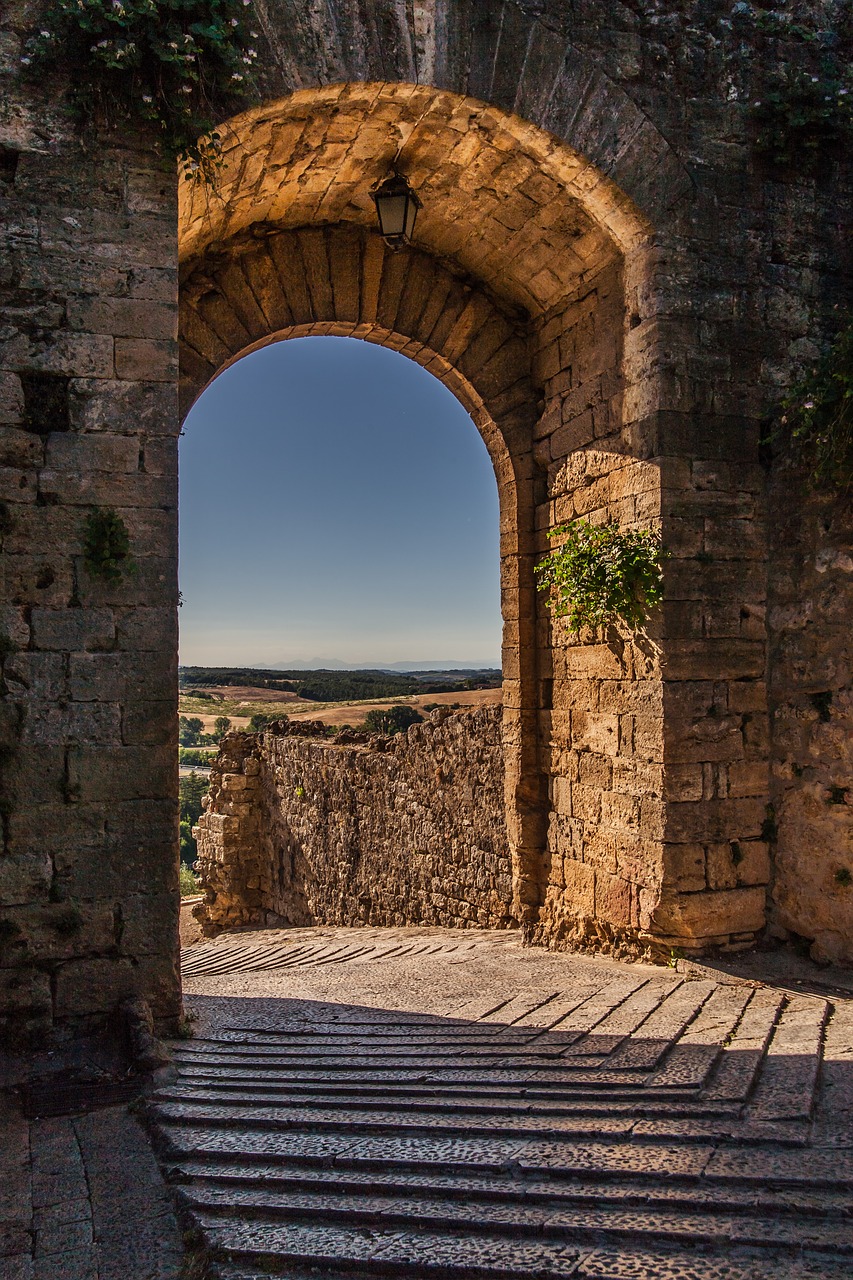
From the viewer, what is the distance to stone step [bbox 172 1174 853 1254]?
220 cm

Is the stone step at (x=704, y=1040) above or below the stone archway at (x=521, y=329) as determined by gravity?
below

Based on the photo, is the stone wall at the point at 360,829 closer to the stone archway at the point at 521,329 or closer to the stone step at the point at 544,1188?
the stone archway at the point at 521,329

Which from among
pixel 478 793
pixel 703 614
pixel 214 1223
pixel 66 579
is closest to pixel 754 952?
pixel 703 614

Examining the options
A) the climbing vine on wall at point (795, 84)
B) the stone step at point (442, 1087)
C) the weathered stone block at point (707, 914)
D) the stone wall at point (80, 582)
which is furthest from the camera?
the climbing vine on wall at point (795, 84)

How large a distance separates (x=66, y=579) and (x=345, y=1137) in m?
2.43

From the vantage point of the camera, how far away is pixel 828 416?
15.7 feet

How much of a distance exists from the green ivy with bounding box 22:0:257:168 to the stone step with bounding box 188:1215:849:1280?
4.19m

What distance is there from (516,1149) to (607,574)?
3183mm

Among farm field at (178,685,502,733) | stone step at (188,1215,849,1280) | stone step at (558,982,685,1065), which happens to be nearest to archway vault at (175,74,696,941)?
stone step at (558,982,685,1065)

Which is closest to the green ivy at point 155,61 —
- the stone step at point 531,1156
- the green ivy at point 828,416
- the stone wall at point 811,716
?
the green ivy at point 828,416

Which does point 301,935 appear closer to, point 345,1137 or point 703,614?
point 703,614

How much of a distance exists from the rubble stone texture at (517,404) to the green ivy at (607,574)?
0.13m

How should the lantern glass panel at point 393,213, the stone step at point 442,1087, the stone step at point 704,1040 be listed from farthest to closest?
the lantern glass panel at point 393,213 → the stone step at point 704,1040 → the stone step at point 442,1087

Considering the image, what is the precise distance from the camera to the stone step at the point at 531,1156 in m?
2.47
